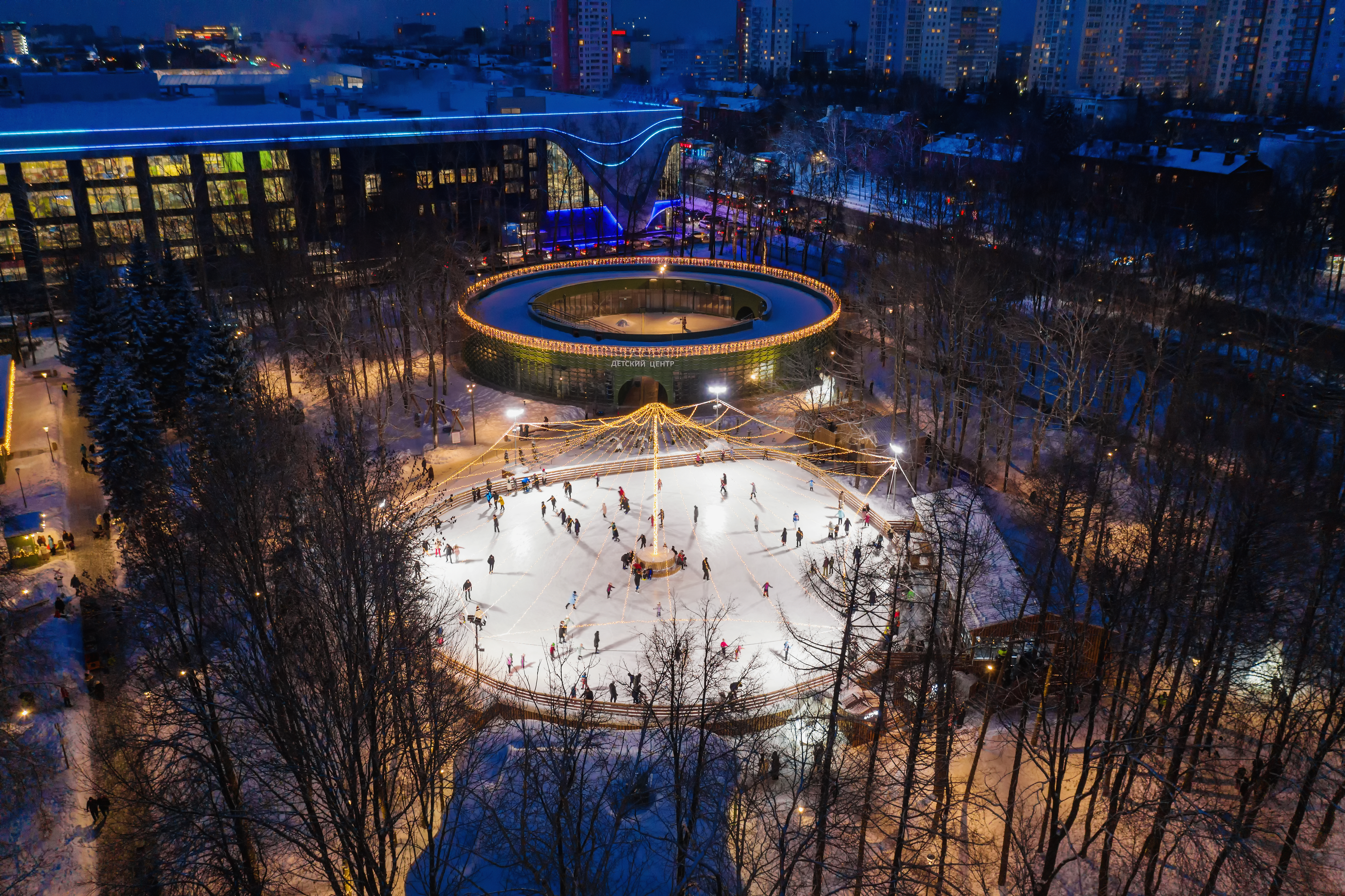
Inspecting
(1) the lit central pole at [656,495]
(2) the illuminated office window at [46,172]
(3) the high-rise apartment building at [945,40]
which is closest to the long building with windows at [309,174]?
(2) the illuminated office window at [46,172]

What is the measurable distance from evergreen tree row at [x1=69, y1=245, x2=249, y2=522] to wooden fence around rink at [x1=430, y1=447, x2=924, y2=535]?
8209 millimetres

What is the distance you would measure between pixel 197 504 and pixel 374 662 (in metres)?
14.0

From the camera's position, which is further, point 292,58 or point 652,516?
point 292,58

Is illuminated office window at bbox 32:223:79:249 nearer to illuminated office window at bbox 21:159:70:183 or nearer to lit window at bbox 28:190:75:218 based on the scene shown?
lit window at bbox 28:190:75:218

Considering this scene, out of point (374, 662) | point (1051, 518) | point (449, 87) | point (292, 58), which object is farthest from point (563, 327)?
point (292, 58)

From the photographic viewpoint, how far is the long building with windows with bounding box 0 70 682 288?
49719mm

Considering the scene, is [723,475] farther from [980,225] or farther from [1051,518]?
[980,225]

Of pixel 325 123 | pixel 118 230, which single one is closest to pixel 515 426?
pixel 118 230

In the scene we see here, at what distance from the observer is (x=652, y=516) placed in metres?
31.5

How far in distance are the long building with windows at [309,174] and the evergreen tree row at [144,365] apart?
624 cm

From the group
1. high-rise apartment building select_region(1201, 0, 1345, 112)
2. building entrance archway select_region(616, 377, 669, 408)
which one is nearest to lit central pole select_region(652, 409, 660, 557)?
building entrance archway select_region(616, 377, 669, 408)

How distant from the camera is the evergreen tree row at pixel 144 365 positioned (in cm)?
2836

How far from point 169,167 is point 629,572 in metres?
43.5

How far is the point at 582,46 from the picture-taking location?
147 meters
